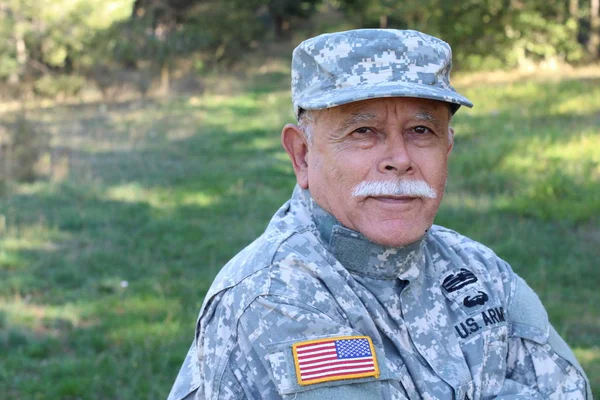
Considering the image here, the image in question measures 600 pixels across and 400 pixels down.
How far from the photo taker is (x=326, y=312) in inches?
83.4

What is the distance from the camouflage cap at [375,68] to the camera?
218 centimetres

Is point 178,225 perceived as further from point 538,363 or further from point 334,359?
point 334,359

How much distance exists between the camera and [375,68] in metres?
2.22

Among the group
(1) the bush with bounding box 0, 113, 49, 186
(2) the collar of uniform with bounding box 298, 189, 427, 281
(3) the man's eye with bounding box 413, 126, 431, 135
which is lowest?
(1) the bush with bounding box 0, 113, 49, 186

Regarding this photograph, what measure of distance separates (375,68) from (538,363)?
0.91 m

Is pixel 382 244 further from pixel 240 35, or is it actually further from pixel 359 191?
pixel 240 35

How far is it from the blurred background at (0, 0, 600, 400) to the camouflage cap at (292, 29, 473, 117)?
9.55ft

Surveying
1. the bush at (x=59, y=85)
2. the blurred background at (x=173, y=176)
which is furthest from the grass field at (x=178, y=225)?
the bush at (x=59, y=85)

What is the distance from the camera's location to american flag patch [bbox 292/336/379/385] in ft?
6.55

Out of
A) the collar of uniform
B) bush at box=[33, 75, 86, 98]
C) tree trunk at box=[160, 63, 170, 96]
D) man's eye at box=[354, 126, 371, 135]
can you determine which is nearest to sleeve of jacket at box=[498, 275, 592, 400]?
the collar of uniform

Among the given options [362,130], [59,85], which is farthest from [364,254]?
[59,85]

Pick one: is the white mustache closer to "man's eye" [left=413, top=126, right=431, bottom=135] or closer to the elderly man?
Result: the elderly man

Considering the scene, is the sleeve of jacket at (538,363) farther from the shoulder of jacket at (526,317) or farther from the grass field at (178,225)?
the grass field at (178,225)

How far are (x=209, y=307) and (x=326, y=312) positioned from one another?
0.31m
